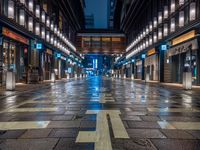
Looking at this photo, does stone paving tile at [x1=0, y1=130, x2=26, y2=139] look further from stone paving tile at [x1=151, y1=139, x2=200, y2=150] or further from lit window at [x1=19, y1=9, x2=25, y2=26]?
A: lit window at [x1=19, y1=9, x2=25, y2=26]

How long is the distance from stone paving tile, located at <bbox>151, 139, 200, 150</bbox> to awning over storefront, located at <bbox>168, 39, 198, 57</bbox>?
23774mm

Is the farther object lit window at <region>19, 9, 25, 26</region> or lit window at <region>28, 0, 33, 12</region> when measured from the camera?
lit window at <region>28, 0, 33, 12</region>

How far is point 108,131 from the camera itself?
20.2 ft

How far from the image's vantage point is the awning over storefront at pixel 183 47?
92.0 ft

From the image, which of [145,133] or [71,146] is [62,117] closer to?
[145,133]

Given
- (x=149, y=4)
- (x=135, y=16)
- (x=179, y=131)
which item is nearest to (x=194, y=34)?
(x=179, y=131)

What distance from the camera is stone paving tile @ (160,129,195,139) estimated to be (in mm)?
5773

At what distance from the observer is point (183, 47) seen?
104ft

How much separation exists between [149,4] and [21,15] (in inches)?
1166

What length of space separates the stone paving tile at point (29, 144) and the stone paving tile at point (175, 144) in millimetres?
1956

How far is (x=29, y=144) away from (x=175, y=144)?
2.73 m

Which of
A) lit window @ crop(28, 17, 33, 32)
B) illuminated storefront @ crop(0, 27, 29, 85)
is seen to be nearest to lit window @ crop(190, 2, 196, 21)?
illuminated storefront @ crop(0, 27, 29, 85)

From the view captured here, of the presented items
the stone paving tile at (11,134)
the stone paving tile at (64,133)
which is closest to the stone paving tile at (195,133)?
the stone paving tile at (64,133)

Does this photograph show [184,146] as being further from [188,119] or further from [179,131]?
[188,119]
